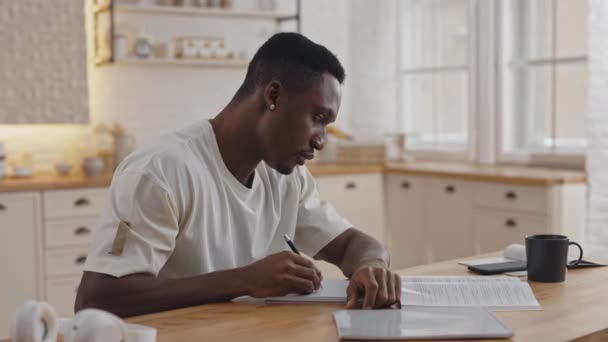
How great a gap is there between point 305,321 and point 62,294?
8.73 feet

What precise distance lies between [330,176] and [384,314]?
10.2 feet

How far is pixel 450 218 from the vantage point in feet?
14.0

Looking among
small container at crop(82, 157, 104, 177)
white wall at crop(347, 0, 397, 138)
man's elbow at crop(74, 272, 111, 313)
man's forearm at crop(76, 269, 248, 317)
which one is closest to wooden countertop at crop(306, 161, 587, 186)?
white wall at crop(347, 0, 397, 138)

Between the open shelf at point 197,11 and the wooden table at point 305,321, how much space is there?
10.6ft

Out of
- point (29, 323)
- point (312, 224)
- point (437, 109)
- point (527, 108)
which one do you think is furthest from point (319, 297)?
point (437, 109)

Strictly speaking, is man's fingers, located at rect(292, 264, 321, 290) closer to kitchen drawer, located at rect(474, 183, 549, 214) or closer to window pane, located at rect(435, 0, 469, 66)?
kitchen drawer, located at rect(474, 183, 549, 214)

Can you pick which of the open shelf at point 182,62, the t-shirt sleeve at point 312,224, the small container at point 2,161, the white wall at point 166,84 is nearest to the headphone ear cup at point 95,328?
the t-shirt sleeve at point 312,224

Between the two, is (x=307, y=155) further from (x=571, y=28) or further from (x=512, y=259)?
(x=571, y=28)

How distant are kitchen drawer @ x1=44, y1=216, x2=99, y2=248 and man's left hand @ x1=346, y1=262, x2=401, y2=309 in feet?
8.28

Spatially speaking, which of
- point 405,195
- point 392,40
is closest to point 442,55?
point 392,40

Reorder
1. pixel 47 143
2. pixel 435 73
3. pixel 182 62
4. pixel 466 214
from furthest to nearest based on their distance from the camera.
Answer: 1. pixel 435 73
2. pixel 182 62
3. pixel 47 143
4. pixel 466 214

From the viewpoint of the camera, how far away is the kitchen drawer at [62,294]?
3758 millimetres

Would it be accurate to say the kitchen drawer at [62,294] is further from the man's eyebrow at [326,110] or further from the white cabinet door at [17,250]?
the man's eyebrow at [326,110]

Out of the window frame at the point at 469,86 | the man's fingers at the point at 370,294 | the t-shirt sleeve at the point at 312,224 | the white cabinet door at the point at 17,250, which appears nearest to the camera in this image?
the man's fingers at the point at 370,294
